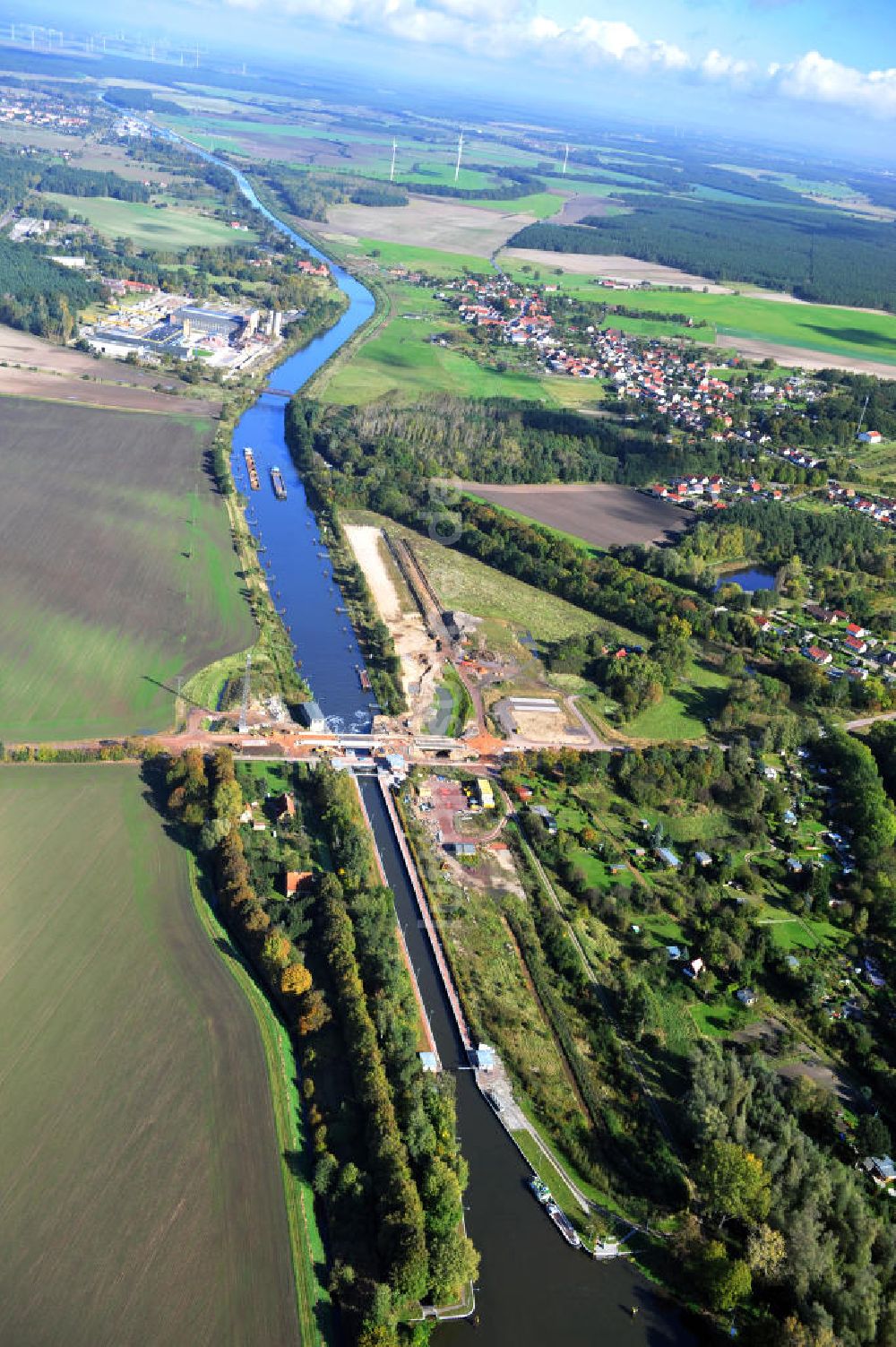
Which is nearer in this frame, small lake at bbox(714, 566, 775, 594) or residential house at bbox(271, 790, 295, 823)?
residential house at bbox(271, 790, 295, 823)

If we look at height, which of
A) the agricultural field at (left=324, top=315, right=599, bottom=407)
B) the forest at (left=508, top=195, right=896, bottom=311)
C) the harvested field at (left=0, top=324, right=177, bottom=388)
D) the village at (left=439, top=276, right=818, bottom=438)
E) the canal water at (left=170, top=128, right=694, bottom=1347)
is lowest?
the canal water at (left=170, top=128, right=694, bottom=1347)

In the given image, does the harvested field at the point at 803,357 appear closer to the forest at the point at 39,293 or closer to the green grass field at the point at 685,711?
the forest at the point at 39,293

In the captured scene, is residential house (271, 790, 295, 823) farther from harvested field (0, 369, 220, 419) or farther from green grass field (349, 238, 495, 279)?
green grass field (349, 238, 495, 279)

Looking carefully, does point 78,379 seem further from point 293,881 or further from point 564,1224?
point 564,1224

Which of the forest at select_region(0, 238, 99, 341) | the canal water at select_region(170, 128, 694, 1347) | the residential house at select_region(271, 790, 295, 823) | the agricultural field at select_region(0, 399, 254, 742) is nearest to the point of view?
the canal water at select_region(170, 128, 694, 1347)

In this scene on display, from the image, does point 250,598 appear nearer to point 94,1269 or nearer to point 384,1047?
point 384,1047

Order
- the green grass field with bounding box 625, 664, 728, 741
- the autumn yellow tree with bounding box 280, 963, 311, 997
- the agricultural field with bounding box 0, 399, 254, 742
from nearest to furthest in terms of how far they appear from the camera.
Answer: the autumn yellow tree with bounding box 280, 963, 311, 997, the agricultural field with bounding box 0, 399, 254, 742, the green grass field with bounding box 625, 664, 728, 741

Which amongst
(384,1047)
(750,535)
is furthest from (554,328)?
(384,1047)

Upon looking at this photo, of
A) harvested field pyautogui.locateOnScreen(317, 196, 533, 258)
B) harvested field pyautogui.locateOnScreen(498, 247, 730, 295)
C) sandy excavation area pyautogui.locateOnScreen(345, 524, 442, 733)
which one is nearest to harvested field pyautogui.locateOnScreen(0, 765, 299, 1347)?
sandy excavation area pyautogui.locateOnScreen(345, 524, 442, 733)
